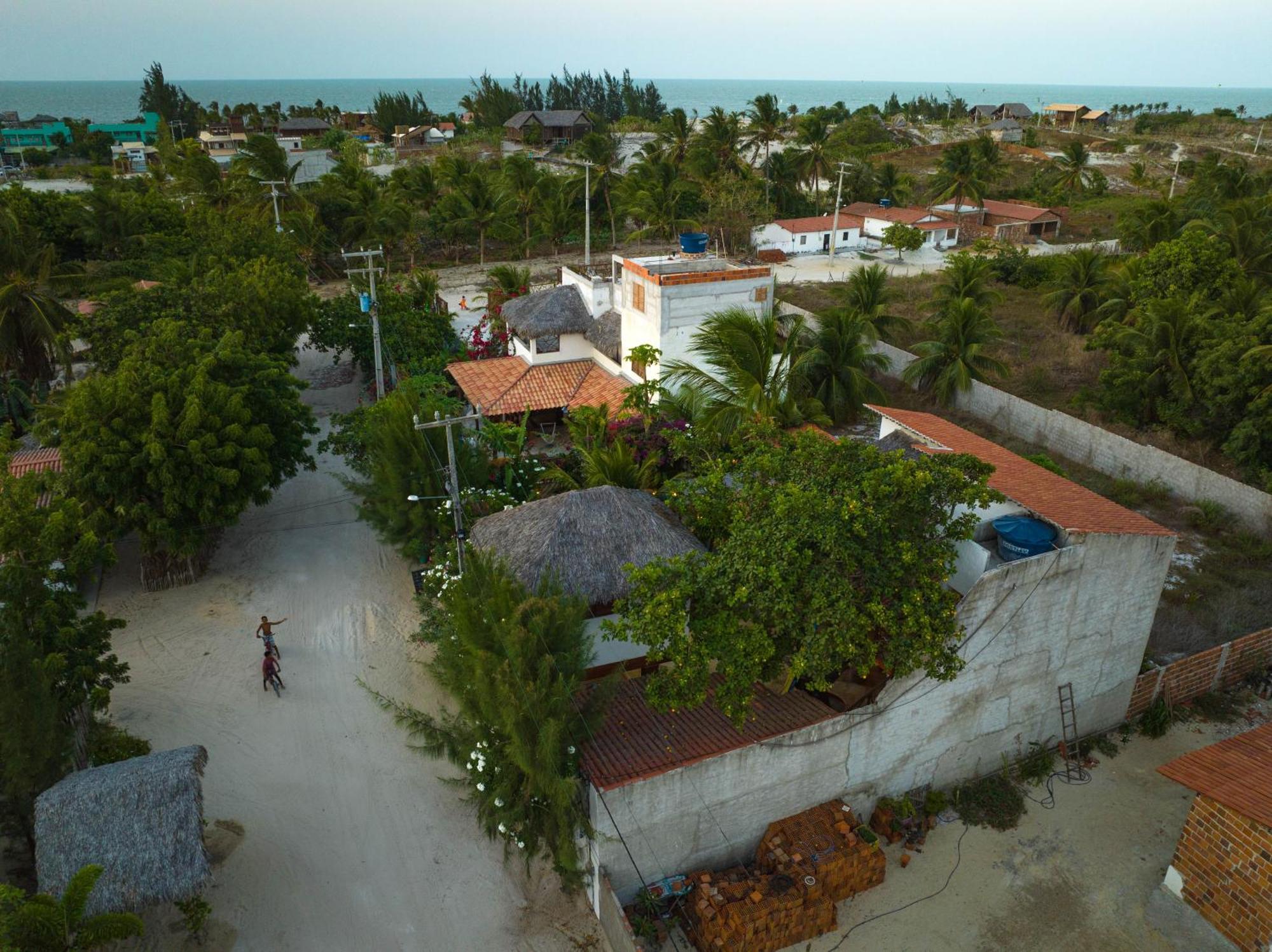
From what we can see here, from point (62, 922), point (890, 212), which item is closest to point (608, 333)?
point (62, 922)

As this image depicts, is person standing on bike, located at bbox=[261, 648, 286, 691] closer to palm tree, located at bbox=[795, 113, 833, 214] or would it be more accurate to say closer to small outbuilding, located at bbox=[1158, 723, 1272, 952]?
small outbuilding, located at bbox=[1158, 723, 1272, 952]

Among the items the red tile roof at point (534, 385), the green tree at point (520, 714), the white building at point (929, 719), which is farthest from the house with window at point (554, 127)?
the green tree at point (520, 714)

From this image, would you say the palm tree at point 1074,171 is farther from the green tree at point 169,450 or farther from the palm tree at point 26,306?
the palm tree at point 26,306

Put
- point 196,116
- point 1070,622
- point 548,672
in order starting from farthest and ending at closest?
point 196,116, point 1070,622, point 548,672

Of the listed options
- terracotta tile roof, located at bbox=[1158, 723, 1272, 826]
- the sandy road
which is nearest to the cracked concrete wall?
the sandy road

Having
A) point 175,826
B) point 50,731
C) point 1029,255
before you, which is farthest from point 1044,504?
point 1029,255

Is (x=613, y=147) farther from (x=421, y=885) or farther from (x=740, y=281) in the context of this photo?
(x=421, y=885)
